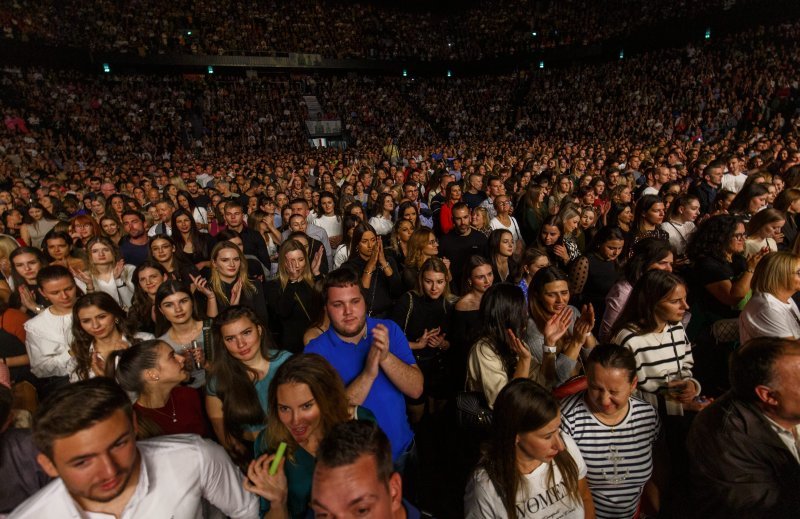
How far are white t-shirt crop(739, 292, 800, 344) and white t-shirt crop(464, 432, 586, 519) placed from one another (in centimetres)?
180

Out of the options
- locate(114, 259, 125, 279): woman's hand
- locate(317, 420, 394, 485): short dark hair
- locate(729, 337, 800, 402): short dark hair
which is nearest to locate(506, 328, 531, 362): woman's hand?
locate(729, 337, 800, 402): short dark hair

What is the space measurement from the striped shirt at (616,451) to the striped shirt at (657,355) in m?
0.40

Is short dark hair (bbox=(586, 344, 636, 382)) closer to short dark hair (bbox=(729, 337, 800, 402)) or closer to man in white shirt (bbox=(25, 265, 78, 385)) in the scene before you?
short dark hair (bbox=(729, 337, 800, 402))

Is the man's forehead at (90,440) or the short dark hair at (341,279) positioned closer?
the man's forehead at (90,440)

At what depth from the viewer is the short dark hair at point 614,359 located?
7.01 ft

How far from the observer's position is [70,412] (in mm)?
1520

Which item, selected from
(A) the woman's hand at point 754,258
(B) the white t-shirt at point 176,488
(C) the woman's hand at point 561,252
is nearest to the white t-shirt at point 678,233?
(A) the woman's hand at point 754,258

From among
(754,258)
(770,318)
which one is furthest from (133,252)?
(754,258)

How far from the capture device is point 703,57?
18953 millimetres

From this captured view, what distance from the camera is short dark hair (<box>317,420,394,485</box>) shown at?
1517 mm

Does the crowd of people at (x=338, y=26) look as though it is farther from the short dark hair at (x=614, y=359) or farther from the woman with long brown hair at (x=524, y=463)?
the woman with long brown hair at (x=524, y=463)

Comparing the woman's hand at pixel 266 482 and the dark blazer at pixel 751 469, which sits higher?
the woman's hand at pixel 266 482

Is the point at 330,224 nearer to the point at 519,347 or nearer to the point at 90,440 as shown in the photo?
the point at 519,347

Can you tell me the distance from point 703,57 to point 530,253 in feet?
67.7
